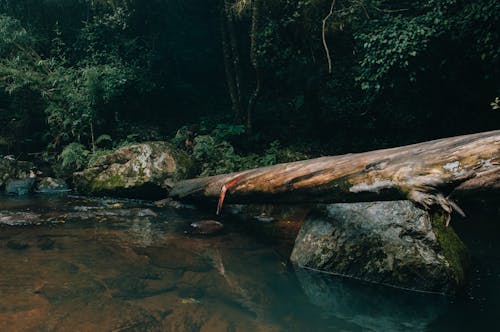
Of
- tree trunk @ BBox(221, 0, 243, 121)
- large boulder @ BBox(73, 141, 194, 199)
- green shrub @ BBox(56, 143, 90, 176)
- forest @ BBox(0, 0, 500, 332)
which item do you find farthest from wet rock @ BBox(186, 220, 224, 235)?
tree trunk @ BBox(221, 0, 243, 121)

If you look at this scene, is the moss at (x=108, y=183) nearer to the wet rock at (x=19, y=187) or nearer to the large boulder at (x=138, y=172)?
the large boulder at (x=138, y=172)

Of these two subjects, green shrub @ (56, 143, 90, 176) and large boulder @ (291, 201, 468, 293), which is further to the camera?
green shrub @ (56, 143, 90, 176)

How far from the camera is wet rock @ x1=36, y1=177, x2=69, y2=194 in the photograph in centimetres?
892

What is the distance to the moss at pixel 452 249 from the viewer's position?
11.7ft

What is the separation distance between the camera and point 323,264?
418cm

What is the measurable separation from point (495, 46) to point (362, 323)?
6.18 metres

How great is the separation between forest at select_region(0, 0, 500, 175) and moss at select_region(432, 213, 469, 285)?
433 cm

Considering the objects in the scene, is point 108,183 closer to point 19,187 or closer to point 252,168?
point 19,187

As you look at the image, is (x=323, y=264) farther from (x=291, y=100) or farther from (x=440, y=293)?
(x=291, y=100)

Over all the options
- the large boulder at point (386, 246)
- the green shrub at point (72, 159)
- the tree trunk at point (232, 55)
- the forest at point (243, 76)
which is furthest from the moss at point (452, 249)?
the green shrub at point (72, 159)

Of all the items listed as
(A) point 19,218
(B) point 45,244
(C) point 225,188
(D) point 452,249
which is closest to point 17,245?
(B) point 45,244

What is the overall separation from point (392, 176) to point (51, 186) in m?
8.59

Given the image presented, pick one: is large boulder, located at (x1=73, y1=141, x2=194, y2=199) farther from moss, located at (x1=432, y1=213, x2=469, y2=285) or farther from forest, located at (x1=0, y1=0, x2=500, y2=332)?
moss, located at (x1=432, y1=213, x2=469, y2=285)

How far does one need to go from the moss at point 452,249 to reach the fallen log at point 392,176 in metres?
0.61
